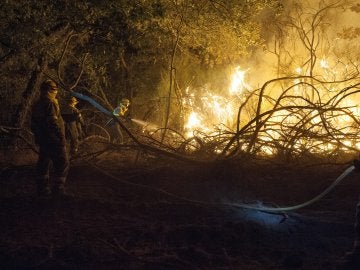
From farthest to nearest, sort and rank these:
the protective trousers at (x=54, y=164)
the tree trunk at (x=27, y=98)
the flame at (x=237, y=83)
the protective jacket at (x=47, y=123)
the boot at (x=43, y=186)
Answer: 1. the flame at (x=237, y=83)
2. the tree trunk at (x=27, y=98)
3. the boot at (x=43, y=186)
4. the protective trousers at (x=54, y=164)
5. the protective jacket at (x=47, y=123)

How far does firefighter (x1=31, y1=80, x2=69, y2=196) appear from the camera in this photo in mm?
7164

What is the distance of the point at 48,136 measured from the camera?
284 inches

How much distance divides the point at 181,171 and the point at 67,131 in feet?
10.3

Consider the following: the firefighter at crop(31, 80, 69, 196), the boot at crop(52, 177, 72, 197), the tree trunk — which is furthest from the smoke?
the boot at crop(52, 177, 72, 197)

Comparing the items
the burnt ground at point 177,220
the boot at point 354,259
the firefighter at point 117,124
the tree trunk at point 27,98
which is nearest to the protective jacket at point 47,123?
the burnt ground at point 177,220

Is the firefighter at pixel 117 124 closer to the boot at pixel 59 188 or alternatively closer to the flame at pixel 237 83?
the flame at pixel 237 83

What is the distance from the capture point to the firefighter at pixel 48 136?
7164 mm

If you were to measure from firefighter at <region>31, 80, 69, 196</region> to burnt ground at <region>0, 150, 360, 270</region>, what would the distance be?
1.09ft

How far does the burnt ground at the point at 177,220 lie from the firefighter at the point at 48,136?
0.33m

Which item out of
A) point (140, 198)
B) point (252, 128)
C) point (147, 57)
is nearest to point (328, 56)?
point (147, 57)

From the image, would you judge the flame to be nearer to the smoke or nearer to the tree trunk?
the smoke

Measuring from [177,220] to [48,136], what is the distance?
2526 millimetres

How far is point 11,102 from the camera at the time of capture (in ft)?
41.7

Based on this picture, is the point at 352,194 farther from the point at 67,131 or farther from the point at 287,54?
the point at 287,54
